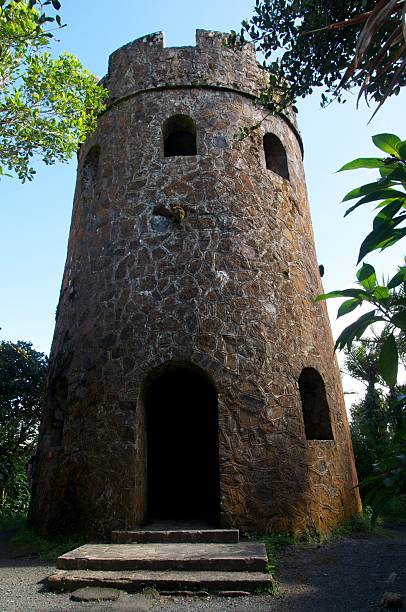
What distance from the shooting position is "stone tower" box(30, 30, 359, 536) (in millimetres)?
6672

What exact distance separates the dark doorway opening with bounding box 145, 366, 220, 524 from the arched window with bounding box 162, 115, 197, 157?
15.2 ft

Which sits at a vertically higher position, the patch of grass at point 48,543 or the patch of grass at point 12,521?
the patch of grass at point 12,521

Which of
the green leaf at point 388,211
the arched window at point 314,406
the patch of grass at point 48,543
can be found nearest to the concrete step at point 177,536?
the patch of grass at point 48,543

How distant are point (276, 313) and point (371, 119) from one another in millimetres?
4983

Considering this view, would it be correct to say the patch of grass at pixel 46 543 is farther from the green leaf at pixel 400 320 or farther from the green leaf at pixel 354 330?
the green leaf at pixel 400 320

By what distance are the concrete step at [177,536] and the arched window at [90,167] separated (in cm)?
650

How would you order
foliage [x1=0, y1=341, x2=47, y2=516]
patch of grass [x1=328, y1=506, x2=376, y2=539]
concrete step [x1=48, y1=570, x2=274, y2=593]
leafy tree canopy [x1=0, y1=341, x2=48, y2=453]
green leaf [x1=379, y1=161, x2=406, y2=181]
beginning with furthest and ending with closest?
leafy tree canopy [x1=0, y1=341, x2=48, y2=453] → foliage [x1=0, y1=341, x2=47, y2=516] → patch of grass [x1=328, y1=506, x2=376, y2=539] → concrete step [x1=48, y1=570, x2=274, y2=593] → green leaf [x1=379, y1=161, x2=406, y2=181]

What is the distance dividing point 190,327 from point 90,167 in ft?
15.7

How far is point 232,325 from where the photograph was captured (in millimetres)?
7258

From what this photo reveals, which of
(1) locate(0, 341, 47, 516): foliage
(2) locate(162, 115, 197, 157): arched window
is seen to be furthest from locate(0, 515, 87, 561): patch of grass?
(2) locate(162, 115, 197, 157): arched window

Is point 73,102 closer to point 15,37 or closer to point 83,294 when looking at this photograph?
point 15,37

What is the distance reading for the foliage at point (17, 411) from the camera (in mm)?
11281

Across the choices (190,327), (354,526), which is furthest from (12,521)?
(354,526)

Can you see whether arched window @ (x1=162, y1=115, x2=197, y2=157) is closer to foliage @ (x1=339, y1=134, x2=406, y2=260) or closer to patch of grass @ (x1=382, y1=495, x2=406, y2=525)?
foliage @ (x1=339, y1=134, x2=406, y2=260)
